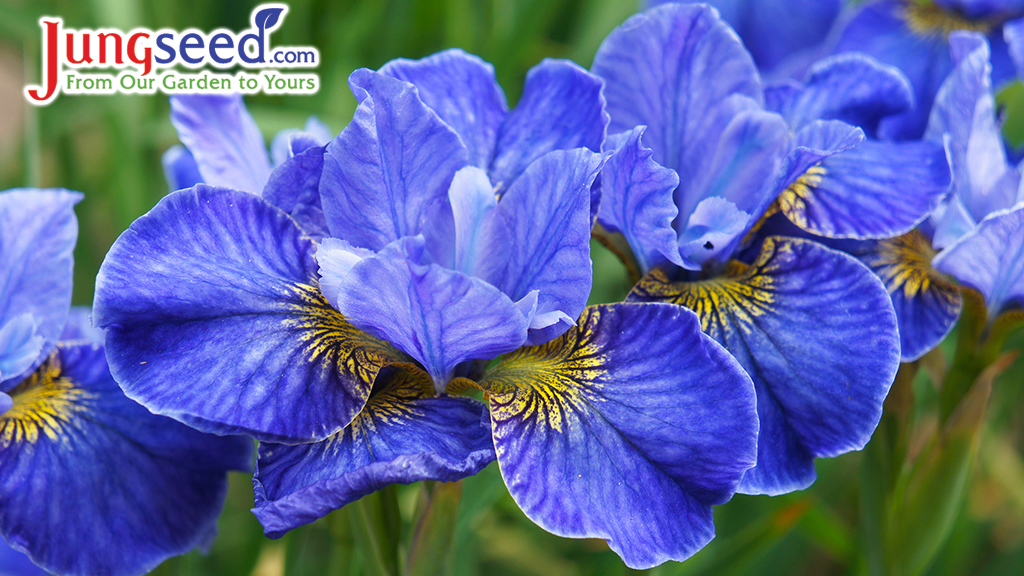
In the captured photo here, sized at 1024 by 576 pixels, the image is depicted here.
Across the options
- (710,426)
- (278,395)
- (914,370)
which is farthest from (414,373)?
(914,370)

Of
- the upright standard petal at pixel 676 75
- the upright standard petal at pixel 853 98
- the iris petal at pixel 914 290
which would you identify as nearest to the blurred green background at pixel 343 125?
the iris petal at pixel 914 290

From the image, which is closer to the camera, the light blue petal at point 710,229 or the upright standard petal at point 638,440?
the upright standard petal at point 638,440

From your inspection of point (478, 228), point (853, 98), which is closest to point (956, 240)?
point (853, 98)

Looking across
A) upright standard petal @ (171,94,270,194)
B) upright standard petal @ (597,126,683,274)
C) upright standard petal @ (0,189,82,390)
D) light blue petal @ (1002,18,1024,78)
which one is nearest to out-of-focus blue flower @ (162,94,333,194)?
upright standard petal @ (171,94,270,194)

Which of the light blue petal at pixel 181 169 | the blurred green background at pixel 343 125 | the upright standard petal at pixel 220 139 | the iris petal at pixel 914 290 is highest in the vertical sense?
the upright standard petal at pixel 220 139

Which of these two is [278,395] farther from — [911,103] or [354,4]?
[354,4]

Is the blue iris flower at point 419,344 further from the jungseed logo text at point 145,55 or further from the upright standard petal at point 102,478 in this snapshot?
the jungseed logo text at point 145,55
